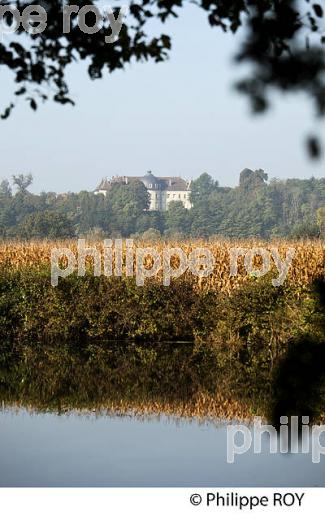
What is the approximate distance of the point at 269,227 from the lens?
8169 cm

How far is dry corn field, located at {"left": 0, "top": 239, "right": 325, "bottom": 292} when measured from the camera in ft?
73.2

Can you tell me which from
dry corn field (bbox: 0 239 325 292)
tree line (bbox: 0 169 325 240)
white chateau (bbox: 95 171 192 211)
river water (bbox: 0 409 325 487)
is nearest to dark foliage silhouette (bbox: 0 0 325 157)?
river water (bbox: 0 409 325 487)

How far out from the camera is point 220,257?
23.1m

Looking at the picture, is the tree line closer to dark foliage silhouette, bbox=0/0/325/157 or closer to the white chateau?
the white chateau

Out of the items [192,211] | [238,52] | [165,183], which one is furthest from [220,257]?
[165,183]

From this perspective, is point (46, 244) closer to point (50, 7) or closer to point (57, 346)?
point (57, 346)

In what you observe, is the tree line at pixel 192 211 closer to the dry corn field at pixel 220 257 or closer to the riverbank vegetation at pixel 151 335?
the dry corn field at pixel 220 257

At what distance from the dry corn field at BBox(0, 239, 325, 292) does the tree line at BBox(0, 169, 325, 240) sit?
50.0m

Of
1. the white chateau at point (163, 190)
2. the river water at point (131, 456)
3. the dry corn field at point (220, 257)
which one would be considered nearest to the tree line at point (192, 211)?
the white chateau at point (163, 190)

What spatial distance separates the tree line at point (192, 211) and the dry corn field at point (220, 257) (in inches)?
1968

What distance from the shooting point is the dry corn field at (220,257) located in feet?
73.2

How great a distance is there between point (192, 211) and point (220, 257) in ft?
213

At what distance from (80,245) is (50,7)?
1751 cm

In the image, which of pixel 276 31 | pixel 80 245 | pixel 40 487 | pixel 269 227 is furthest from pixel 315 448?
pixel 269 227
